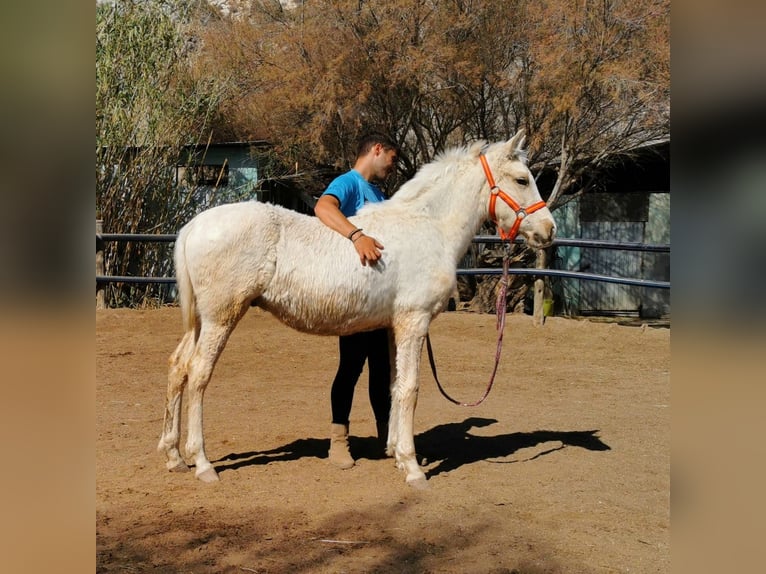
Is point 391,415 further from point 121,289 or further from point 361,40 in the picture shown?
point 361,40

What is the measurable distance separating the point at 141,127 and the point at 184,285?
1072cm

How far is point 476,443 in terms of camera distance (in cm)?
565

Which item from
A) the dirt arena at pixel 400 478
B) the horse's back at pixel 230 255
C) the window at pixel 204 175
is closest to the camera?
the dirt arena at pixel 400 478

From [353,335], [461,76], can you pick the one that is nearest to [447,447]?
[353,335]

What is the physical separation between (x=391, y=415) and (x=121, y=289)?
973 centimetres

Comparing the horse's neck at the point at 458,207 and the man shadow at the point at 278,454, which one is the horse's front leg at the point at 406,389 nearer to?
the horse's neck at the point at 458,207

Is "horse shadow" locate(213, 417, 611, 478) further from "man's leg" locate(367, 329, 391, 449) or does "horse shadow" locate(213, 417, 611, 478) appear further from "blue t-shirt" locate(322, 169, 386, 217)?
"blue t-shirt" locate(322, 169, 386, 217)

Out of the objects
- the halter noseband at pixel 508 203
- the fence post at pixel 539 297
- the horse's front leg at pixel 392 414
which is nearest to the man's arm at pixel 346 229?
the horse's front leg at pixel 392 414

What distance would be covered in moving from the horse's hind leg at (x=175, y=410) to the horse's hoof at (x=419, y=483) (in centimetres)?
146

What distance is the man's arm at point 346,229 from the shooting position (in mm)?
4426

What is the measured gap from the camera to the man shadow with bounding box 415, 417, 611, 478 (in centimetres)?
526

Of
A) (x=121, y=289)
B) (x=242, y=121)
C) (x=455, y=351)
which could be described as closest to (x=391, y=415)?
(x=455, y=351)

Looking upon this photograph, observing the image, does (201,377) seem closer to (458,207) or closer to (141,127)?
(458,207)
